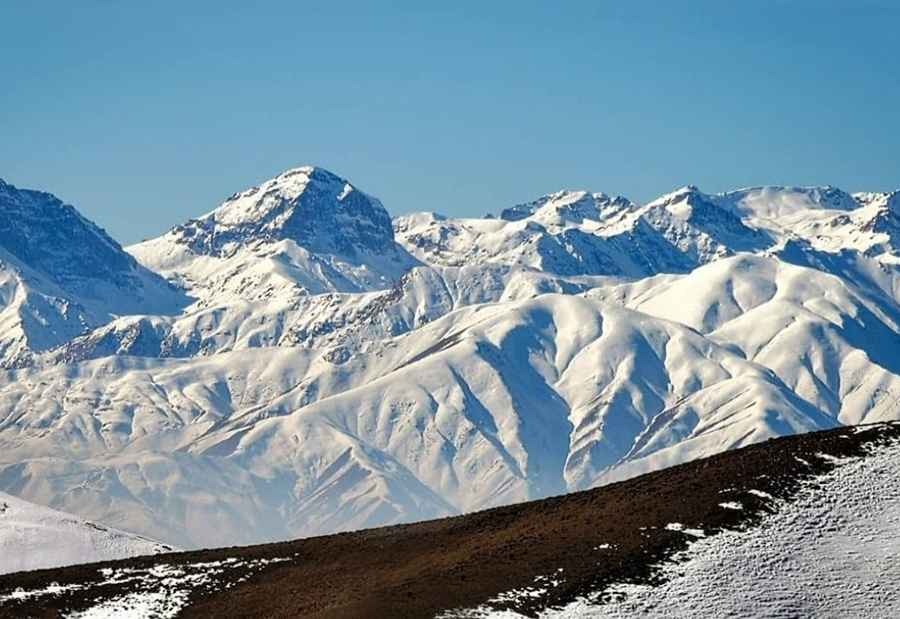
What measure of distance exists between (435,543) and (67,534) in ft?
188

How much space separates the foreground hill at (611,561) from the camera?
77.0 metres

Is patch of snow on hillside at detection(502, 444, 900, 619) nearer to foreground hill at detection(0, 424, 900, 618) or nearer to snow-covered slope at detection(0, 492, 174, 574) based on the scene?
foreground hill at detection(0, 424, 900, 618)

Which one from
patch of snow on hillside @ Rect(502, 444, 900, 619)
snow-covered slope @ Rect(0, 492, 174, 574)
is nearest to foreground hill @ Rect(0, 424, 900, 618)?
patch of snow on hillside @ Rect(502, 444, 900, 619)

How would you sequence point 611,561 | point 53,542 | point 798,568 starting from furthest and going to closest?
point 53,542, point 611,561, point 798,568

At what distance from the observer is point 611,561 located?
80312mm

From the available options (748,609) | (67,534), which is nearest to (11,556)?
(67,534)

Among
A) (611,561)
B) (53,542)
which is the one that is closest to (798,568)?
(611,561)

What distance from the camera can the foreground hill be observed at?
253 feet

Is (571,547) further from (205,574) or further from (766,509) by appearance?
(205,574)

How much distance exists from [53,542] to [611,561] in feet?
232

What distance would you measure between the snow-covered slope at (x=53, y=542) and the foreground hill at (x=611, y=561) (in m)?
36.7

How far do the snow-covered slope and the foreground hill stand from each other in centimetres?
3669

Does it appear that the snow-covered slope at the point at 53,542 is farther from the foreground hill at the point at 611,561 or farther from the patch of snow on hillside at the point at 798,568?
the patch of snow on hillside at the point at 798,568

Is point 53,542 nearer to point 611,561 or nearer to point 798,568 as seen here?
point 611,561
